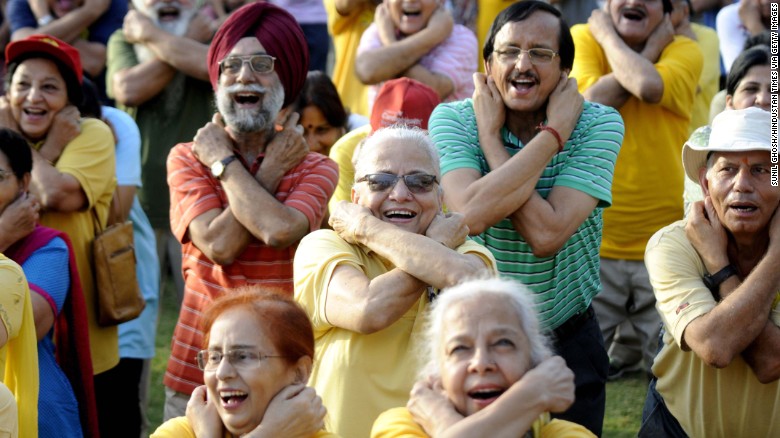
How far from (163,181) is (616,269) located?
2.79 m

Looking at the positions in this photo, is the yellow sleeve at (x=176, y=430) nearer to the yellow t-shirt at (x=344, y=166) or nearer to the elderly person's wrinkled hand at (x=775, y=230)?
the elderly person's wrinkled hand at (x=775, y=230)

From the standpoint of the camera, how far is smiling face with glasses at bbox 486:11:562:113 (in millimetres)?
5305

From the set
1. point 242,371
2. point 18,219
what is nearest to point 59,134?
point 18,219

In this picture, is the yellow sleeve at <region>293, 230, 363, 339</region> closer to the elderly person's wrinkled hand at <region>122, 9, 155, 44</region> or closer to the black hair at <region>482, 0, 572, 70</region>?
the black hair at <region>482, 0, 572, 70</region>

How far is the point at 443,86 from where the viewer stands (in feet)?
25.0

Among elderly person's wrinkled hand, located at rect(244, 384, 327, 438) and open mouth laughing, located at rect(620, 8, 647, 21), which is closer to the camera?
elderly person's wrinkled hand, located at rect(244, 384, 327, 438)

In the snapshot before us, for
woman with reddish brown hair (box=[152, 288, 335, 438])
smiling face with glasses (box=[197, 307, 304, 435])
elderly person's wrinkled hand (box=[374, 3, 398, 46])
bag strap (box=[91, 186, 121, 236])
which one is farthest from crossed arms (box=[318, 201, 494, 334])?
elderly person's wrinkled hand (box=[374, 3, 398, 46])

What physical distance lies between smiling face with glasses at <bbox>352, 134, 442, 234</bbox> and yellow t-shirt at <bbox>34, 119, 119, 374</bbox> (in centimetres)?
207

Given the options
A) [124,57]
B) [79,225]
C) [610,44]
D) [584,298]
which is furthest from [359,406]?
[124,57]

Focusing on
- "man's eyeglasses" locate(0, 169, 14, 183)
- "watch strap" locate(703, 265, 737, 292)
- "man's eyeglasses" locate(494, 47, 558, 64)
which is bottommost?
"watch strap" locate(703, 265, 737, 292)

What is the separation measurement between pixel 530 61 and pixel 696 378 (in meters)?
1.43

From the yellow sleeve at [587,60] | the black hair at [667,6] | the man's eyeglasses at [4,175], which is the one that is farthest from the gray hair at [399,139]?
the black hair at [667,6]

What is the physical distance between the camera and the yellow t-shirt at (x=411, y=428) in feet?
12.5

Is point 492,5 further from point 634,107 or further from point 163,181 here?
point 163,181
